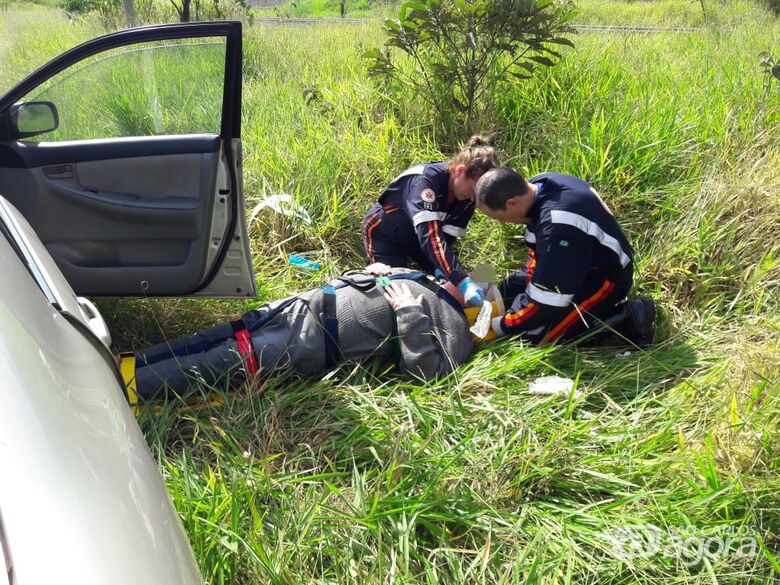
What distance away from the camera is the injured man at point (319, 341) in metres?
2.76

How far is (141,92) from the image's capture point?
304cm

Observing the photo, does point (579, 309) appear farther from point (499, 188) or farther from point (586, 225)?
point (499, 188)

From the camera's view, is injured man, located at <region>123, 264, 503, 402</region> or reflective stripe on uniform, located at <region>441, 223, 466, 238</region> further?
reflective stripe on uniform, located at <region>441, 223, 466, 238</region>

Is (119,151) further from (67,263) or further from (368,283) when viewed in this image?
(368,283)

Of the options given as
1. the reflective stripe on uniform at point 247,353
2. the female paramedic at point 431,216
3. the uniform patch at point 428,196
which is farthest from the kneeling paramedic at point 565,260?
the reflective stripe on uniform at point 247,353

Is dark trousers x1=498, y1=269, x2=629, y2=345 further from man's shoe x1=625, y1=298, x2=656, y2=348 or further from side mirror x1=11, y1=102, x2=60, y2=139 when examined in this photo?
side mirror x1=11, y1=102, x2=60, y2=139

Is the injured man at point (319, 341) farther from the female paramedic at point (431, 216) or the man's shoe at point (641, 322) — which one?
the man's shoe at point (641, 322)

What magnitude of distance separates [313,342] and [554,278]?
3.91 feet

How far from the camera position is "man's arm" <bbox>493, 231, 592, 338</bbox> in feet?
10.1

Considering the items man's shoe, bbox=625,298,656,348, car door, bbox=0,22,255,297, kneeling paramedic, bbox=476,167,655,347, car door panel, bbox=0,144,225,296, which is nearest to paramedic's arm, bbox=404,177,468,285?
kneeling paramedic, bbox=476,167,655,347

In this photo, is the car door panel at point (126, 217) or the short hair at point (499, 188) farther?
the short hair at point (499, 188)

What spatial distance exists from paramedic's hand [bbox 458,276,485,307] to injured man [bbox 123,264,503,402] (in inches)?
11.4

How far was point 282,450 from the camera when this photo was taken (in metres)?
2.46

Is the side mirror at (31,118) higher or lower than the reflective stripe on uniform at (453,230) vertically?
higher
